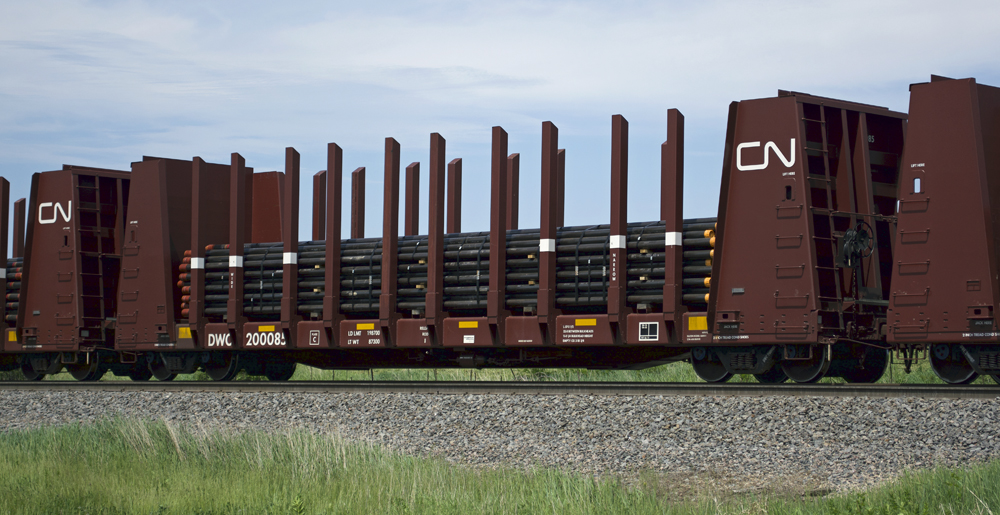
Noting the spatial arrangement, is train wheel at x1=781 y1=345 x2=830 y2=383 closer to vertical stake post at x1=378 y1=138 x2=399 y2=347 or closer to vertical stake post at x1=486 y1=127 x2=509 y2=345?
vertical stake post at x1=486 y1=127 x2=509 y2=345

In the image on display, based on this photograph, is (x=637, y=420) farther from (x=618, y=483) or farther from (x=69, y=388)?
(x=69, y=388)

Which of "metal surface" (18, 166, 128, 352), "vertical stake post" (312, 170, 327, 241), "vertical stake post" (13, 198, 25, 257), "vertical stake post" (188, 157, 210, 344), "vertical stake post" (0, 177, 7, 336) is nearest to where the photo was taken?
"vertical stake post" (312, 170, 327, 241)

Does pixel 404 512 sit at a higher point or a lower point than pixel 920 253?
lower

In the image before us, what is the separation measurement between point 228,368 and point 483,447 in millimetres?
8695

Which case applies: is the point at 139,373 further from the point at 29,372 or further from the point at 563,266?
the point at 563,266

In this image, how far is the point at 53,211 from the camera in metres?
19.9

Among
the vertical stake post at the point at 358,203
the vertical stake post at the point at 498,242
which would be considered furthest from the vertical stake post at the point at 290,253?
the vertical stake post at the point at 498,242

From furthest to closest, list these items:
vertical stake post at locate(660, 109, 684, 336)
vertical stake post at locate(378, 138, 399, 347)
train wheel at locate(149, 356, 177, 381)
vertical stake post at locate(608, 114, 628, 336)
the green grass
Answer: train wheel at locate(149, 356, 177, 381), vertical stake post at locate(378, 138, 399, 347), vertical stake post at locate(608, 114, 628, 336), vertical stake post at locate(660, 109, 684, 336), the green grass

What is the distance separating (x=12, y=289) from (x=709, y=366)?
16.5 meters

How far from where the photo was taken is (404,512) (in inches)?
322

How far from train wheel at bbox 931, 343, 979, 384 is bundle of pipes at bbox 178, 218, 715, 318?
10.6 ft

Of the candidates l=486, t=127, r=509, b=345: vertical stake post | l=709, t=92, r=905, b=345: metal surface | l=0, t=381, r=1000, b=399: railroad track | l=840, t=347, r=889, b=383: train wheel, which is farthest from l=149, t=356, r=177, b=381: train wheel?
l=840, t=347, r=889, b=383: train wheel

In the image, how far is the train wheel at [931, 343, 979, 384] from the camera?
12523 millimetres

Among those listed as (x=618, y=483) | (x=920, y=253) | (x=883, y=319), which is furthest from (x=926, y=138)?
(x=618, y=483)
